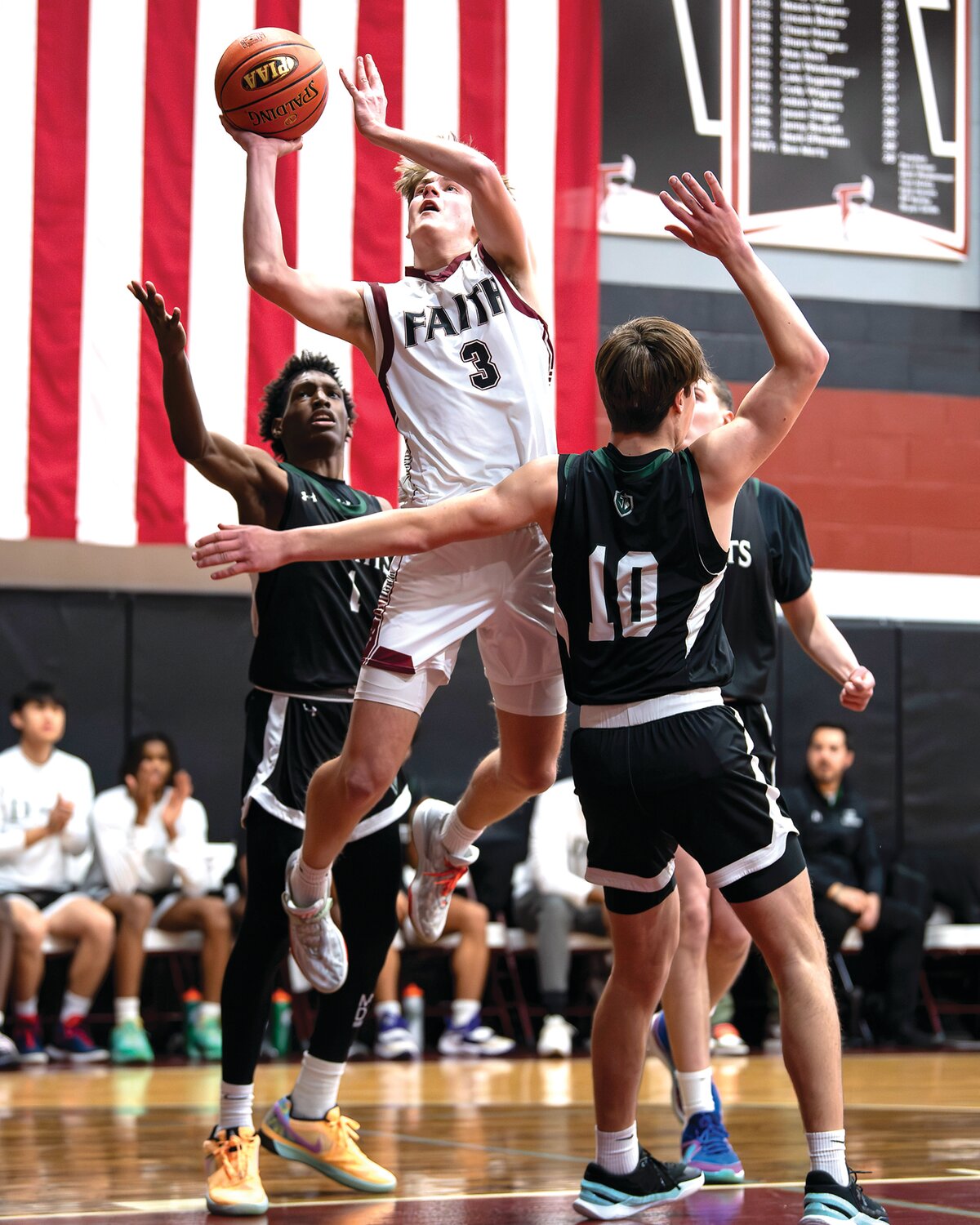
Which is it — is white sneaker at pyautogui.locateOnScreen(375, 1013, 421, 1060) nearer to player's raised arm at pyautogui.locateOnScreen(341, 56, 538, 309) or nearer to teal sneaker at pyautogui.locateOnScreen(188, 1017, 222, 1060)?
teal sneaker at pyautogui.locateOnScreen(188, 1017, 222, 1060)

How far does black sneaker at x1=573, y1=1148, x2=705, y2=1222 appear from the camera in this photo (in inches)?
132

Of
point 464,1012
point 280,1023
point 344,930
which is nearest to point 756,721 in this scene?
point 344,930

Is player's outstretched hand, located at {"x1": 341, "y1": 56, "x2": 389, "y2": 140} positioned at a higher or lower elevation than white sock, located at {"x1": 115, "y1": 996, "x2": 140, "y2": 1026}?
higher

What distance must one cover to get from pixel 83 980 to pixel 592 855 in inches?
218

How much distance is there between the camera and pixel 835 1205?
114 inches

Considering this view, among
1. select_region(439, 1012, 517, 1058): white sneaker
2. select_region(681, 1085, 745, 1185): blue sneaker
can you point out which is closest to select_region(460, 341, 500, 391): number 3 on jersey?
select_region(681, 1085, 745, 1185): blue sneaker

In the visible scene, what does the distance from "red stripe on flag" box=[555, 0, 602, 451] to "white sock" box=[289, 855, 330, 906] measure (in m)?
5.14

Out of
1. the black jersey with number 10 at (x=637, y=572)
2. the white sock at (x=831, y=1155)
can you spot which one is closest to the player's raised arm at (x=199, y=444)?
the black jersey with number 10 at (x=637, y=572)

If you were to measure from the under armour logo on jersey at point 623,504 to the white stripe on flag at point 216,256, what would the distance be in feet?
17.4

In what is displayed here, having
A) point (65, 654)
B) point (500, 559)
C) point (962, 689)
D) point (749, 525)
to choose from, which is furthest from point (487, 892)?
point (500, 559)

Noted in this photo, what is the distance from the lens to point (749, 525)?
439 centimetres

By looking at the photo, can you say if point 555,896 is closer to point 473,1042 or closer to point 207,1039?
point 473,1042

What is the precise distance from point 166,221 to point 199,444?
471 centimetres

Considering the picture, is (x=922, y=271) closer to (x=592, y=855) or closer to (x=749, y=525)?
(x=749, y=525)
